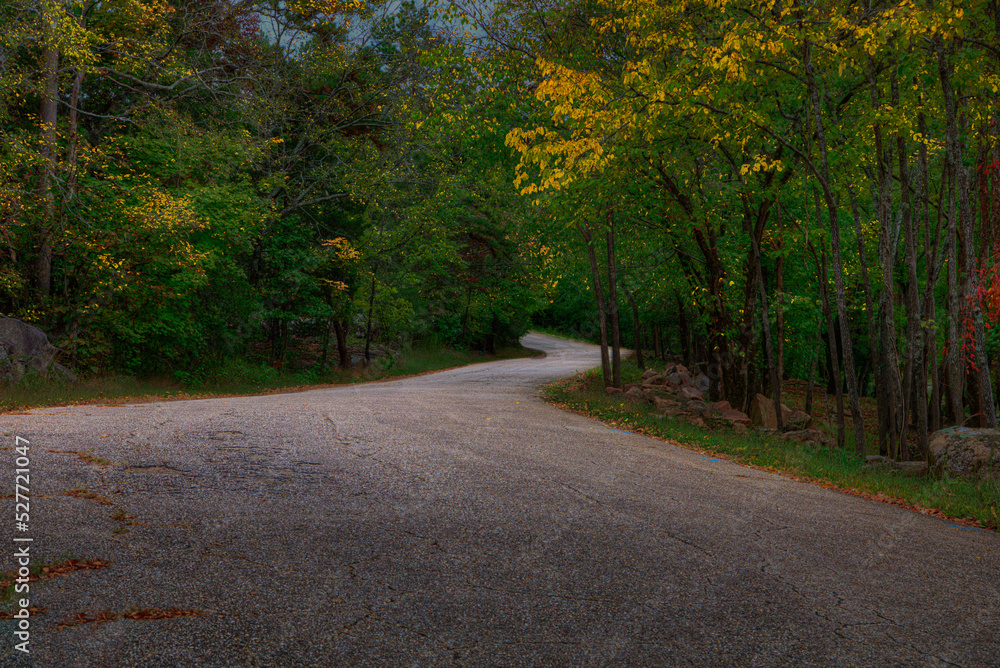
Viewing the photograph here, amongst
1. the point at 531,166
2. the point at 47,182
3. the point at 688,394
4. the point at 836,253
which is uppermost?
the point at 531,166

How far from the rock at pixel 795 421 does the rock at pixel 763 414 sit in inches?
24.3

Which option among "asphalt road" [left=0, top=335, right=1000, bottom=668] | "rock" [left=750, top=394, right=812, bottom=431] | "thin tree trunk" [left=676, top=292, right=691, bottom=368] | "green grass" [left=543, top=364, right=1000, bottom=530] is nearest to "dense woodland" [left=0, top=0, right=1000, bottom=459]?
"rock" [left=750, top=394, right=812, bottom=431]

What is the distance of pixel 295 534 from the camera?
444 cm

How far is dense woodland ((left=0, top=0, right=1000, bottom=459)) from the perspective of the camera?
960 cm

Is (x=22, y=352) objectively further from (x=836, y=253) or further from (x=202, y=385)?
(x=836, y=253)

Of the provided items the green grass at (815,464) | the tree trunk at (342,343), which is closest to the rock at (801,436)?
the green grass at (815,464)

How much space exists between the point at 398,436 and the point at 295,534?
3.87 m

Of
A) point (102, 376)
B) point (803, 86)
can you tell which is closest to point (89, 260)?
point (102, 376)

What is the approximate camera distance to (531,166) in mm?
14188

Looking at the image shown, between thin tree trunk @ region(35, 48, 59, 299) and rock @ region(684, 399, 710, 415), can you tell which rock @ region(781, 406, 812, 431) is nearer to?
rock @ region(684, 399, 710, 415)

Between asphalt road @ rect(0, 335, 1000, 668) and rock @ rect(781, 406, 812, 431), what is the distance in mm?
8330

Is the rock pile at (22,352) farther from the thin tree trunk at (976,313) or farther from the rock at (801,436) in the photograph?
the thin tree trunk at (976,313)

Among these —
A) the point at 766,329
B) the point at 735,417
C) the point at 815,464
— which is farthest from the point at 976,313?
the point at 766,329

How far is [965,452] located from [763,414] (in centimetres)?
638
